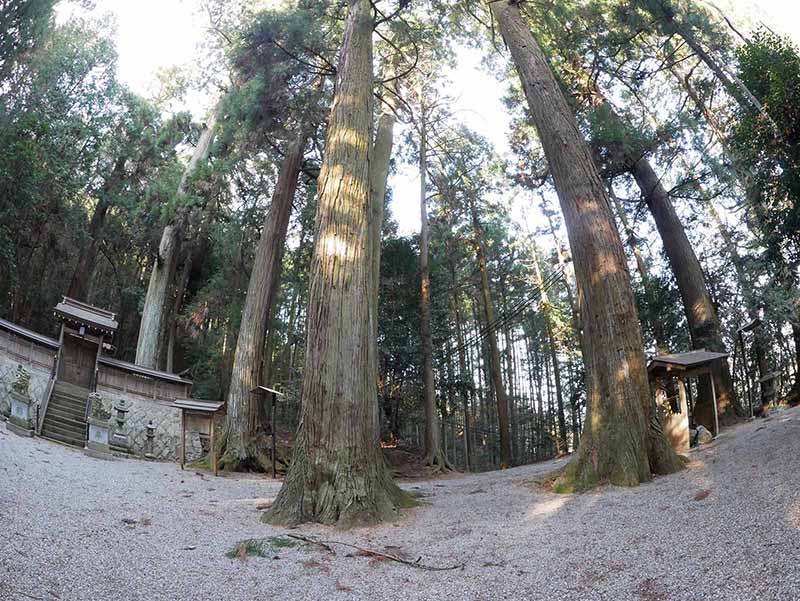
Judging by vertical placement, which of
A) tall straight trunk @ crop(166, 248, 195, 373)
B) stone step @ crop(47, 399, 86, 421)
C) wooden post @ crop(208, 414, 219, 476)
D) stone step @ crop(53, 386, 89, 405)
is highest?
tall straight trunk @ crop(166, 248, 195, 373)

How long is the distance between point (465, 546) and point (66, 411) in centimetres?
1220

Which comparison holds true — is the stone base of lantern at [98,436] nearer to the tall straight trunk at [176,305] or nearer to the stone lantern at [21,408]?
the stone lantern at [21,408]

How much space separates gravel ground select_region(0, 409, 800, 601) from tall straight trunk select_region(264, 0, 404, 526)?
0.31 meters

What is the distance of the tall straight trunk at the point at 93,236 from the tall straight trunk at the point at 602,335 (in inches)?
605

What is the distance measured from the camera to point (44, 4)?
13.0 feet

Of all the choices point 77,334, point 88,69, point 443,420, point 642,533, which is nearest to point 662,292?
point 443,420

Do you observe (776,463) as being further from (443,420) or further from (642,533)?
(443,420)

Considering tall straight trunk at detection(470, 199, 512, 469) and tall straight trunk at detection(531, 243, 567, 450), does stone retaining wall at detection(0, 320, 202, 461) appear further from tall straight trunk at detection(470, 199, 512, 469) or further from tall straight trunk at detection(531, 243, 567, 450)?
tall straight trunk at detection(531, 243, 567, 450)

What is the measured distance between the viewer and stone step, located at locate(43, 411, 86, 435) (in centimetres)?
1163

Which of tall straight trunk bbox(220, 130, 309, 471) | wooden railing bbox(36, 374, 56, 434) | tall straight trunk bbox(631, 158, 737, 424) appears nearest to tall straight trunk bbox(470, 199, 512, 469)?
tall straight trunk bbox(631, 158, 737, 424)

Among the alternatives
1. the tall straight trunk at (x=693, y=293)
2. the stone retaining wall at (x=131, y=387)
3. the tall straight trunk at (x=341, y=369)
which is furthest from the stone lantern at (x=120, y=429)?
the tall straight trunk at (x=693, y=293)

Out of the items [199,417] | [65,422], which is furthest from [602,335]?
[65,422]

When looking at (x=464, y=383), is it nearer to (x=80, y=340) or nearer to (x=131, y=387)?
(x=131, y=387)

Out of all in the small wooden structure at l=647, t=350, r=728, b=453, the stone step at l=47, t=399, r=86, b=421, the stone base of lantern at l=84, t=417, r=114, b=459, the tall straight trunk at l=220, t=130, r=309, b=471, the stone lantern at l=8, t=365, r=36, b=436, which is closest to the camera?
the small wooden structure at l=647, t=350, r=728, b=453
